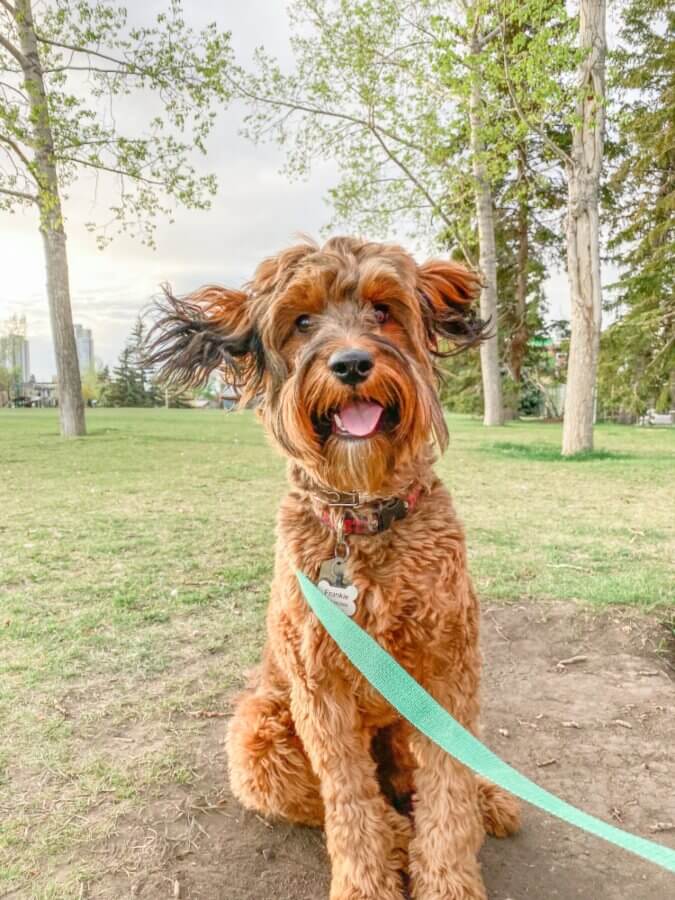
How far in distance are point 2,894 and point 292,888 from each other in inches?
35.4

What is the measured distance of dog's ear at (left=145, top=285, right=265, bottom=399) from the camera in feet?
8.32

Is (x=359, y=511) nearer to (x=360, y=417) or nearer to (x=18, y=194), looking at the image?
(x=360, y=417)

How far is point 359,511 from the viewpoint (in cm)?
222

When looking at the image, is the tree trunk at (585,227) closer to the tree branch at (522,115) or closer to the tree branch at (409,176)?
the tree branch at (522,115)

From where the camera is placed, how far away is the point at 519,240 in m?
28.2

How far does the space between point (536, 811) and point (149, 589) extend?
3.23 meters

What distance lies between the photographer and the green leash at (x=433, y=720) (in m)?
1.32

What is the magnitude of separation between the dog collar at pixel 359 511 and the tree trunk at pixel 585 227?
36.9 feet

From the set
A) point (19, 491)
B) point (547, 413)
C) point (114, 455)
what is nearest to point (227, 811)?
point (19, 491)

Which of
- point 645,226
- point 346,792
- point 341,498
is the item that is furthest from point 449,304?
point 645,226

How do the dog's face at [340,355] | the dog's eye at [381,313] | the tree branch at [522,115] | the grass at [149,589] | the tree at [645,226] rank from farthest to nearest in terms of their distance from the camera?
the tree at [645,226] < the tree branch at [522,115] < the grass at [149,589] < the dog's eye at [381,313] < the dog's face at [340,355]

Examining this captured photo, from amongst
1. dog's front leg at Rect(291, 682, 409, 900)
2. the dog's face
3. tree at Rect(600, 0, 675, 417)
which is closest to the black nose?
the dog's face

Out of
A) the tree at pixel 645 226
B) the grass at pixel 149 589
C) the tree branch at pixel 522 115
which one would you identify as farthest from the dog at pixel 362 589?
the tree at pixel 645 226

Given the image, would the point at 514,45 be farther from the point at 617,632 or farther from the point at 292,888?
the point at 292,888
